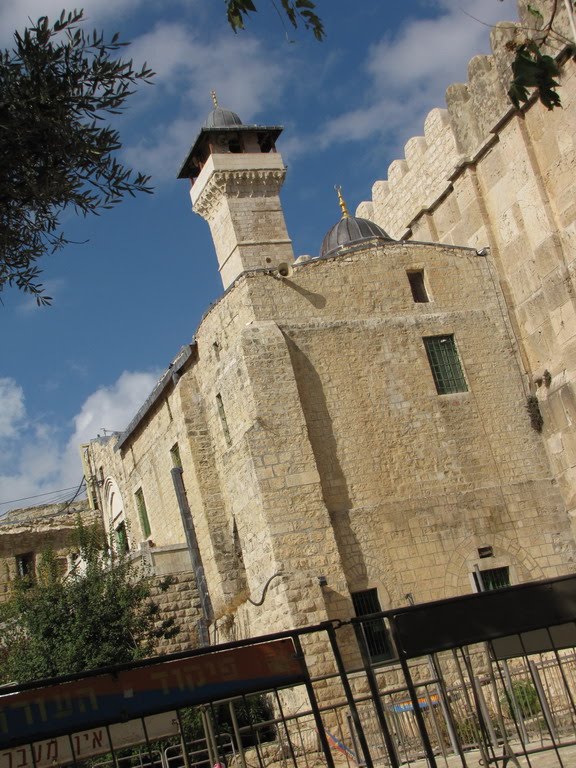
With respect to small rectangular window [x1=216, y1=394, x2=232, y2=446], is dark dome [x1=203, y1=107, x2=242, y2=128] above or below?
above

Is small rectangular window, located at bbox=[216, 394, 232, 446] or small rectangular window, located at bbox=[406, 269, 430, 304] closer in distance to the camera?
small rectangular window, located at bbox=[216, 394, 232, 446]

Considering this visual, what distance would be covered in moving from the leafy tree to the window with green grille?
6.66m

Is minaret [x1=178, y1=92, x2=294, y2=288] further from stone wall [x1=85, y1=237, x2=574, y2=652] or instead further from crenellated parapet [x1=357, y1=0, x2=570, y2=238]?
stone wall [x1=85, y1=237, x2=574, y2=652]

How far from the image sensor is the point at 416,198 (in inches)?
862

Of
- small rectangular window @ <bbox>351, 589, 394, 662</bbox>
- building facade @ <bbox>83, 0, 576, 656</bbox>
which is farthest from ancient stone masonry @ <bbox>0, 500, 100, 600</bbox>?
small rectangular window @ <bbox>351, 589, 394, 662</bbox>

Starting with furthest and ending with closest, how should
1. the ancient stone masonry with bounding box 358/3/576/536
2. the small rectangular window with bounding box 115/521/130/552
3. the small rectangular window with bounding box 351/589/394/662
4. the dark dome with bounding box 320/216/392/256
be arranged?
the small rectangular window with bounding box 115/521/130/552 → the dark dome with bounding box 320/216/392/256 → the ancient stone masonry with bounding box 358/3/576/536 → the small rectangular window with bounding box 351/589/394/662

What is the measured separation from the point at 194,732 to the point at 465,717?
4046mm

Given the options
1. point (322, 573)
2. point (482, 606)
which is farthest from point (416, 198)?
point (482, 606)

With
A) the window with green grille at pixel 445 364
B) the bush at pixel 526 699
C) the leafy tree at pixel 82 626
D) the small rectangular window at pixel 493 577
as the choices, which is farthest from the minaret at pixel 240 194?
the bush at pixel 526 699

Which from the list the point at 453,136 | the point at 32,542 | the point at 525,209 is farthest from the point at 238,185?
the point at 525,209

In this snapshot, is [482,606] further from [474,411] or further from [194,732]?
[474,411]

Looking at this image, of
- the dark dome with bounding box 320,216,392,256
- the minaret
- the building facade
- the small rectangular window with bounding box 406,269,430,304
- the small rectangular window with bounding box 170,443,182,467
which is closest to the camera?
the building facade

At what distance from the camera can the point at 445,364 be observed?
703 inches

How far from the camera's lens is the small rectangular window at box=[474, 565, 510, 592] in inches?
635
